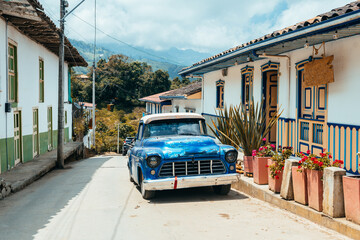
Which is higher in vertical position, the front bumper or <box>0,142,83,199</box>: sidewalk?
the front bumper

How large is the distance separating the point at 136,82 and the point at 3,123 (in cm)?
4708

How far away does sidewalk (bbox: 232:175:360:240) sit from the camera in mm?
5239

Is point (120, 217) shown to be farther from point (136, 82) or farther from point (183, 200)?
point (136, 82)

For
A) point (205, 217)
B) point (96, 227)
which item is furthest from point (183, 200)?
point (96, 227)

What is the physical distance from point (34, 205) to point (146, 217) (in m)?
2.85

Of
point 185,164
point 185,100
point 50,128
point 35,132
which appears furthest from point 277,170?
point 185,100

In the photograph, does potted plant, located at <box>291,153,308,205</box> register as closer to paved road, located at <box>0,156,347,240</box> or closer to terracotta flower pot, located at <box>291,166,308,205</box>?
terracotta flower pot, located at <box>291,166,308,205</box>

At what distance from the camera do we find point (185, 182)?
7.54 m

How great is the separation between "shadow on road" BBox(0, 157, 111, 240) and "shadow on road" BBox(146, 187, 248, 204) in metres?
1.99

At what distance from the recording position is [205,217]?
21.6 ft

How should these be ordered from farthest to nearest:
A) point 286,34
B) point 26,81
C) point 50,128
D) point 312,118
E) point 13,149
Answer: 1. point 50,128
2. point 26,81
3. point 13,149
4. point 312,118
5. point 286,34

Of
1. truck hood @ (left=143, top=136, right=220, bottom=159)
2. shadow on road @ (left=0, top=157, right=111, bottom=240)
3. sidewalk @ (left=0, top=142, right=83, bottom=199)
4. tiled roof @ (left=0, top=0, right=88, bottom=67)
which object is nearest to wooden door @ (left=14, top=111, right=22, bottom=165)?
sidewalk @ (left=0, top=142, right=83, bottom=199)

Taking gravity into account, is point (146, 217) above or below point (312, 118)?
below

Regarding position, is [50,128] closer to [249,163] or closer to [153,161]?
[249,163]
